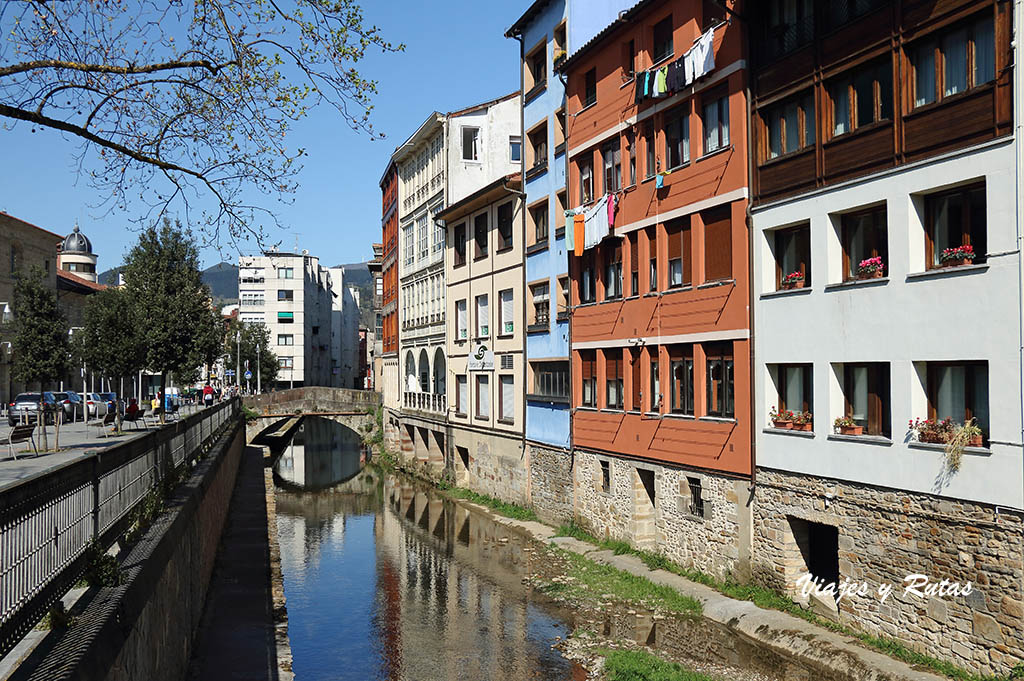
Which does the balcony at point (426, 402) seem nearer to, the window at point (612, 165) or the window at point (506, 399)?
the window at point (506, 399)

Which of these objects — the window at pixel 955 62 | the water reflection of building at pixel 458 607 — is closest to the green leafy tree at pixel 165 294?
the water reflection of building at pixel 458 607

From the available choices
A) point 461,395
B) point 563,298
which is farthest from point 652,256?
point 461,395

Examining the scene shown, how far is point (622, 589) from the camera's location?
22.2m

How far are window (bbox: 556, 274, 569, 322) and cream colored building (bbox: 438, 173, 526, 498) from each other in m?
3.29

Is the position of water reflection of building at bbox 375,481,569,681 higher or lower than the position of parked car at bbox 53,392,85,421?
lower

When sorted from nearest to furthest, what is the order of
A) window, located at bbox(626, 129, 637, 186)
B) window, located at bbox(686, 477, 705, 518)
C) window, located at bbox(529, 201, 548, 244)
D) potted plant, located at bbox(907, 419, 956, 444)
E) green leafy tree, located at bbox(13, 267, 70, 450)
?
potted plant, located at bbox(907, 419, 956, 444) → window, located at bbox(686, 477, 705, 518) → window, located at bbox(626, 129, 637, 186) → window, located at bbox(529, 201, 548, 244) → green leafy tree, located at bbox(13, 267, 70, 450)

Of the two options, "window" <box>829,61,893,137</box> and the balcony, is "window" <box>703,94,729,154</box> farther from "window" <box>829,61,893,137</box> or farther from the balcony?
the balcony

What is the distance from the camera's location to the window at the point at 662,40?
24234mm

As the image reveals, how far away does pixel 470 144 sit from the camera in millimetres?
45719

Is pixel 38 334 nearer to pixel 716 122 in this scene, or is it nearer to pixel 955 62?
pixel 716 122

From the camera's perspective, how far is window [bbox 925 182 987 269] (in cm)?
1499

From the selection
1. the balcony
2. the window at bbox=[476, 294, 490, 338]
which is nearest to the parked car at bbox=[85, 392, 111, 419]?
the balcony

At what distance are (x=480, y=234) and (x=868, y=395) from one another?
82.2ft

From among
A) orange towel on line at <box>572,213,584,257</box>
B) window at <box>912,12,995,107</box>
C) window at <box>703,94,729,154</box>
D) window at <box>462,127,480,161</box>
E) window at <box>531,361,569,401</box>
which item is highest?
window at <box>462,127,480,161</box>
